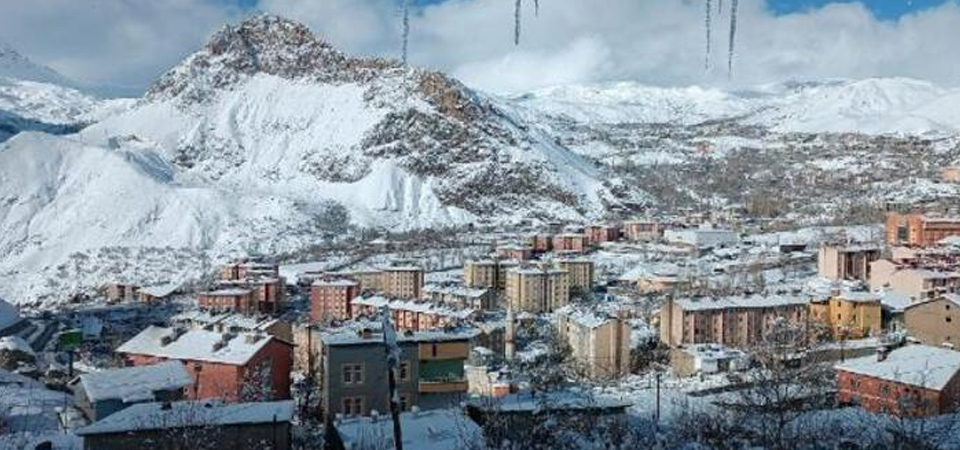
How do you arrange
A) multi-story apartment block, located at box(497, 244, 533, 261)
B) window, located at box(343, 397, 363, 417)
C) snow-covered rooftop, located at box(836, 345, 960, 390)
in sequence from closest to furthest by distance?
snow-covered rooftop, located at box(836, 345, 960, 390) < window, located at box(343, 397, 363, 417) < multi-story apartment block, located at box(497, 244, 533, 261)

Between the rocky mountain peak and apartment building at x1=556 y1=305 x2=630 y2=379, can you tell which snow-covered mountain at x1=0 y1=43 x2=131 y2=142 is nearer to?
the rocky mountain peak

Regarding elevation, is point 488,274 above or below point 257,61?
below

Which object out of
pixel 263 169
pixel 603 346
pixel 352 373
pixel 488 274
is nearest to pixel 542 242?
pixel 488 274

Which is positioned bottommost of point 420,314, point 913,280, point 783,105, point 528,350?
point 528,350

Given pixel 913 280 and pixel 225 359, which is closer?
pixel 225 359

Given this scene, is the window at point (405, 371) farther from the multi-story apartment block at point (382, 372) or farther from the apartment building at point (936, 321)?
the apartment building at point (936, 321)

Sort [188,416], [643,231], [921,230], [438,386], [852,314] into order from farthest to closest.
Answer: [643,231] → [921,230] → [852,314] → [438,386] → [188,416]

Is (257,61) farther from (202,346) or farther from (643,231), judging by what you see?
(202,346)

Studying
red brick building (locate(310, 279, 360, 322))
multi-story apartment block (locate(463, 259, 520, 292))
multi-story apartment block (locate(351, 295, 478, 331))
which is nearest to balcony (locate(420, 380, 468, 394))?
multi-story apartment block (locate(351, 295, 478, 331))
